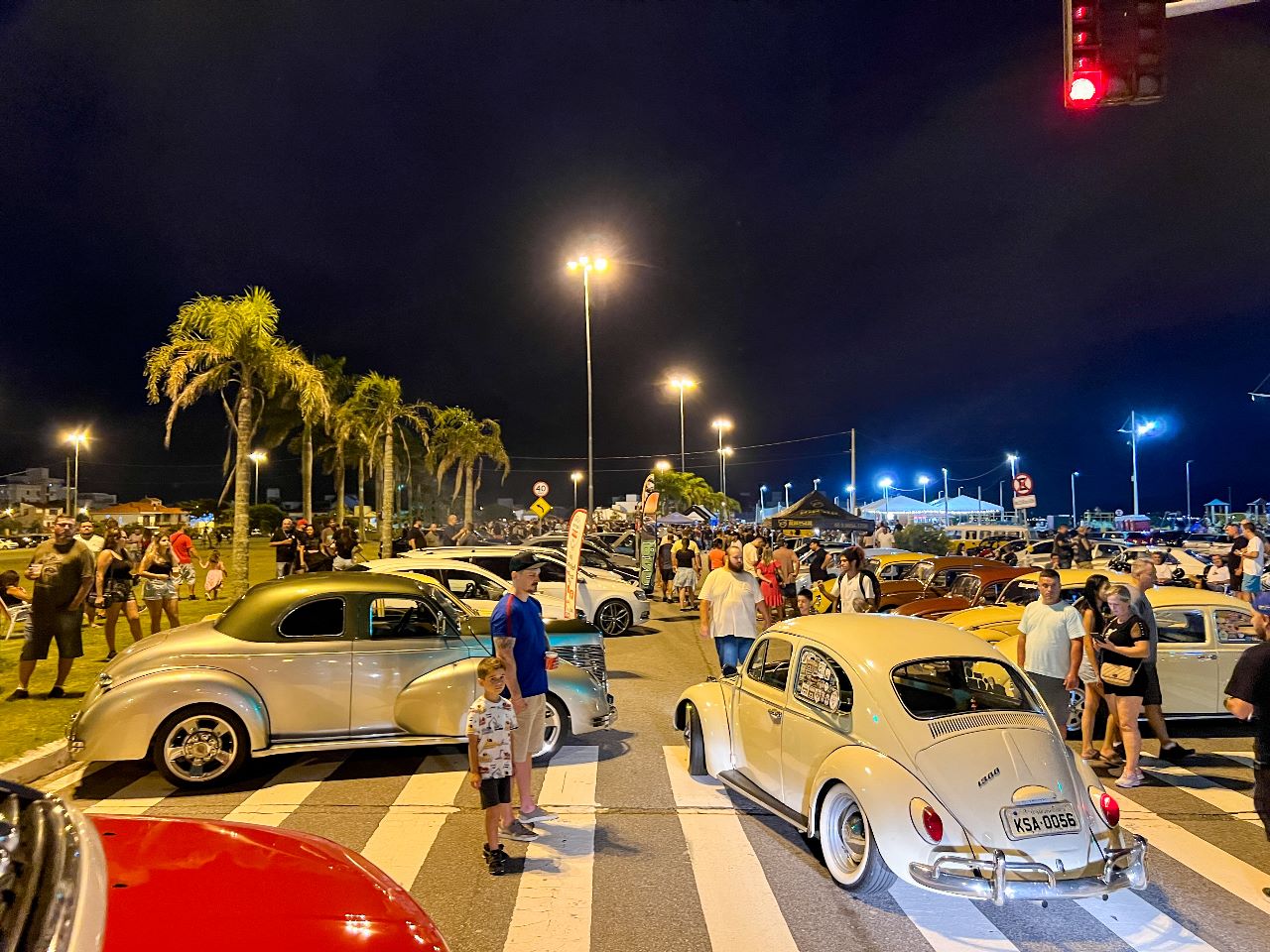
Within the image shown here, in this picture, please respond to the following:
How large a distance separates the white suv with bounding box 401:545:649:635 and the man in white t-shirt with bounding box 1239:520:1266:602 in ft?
38.4

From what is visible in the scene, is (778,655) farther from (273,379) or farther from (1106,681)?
(273,379)

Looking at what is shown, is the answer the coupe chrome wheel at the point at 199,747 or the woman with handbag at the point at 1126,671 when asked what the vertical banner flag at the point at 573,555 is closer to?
the coupe chrome wheel at the point at 199,747

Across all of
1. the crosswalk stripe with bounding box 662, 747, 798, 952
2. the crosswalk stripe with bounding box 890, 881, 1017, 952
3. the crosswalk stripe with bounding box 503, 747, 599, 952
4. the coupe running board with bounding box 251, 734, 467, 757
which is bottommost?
the crosswalk stripe with bounding box 890, 881, 1017, 952

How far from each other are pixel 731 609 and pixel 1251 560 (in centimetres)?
1280

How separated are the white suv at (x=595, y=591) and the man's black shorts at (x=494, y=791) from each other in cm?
976

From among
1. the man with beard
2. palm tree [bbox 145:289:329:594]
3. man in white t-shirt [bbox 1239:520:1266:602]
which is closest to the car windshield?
the man with beard

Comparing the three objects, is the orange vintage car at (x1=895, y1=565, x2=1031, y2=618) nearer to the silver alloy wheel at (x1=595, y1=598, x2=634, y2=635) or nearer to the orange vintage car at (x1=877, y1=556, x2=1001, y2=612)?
the orange vintage car at (x1=877, y1=556, x2=1001, y2=612)

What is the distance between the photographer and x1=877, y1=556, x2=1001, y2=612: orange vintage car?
638 inches

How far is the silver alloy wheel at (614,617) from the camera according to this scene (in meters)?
16.3

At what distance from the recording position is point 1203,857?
5641mm

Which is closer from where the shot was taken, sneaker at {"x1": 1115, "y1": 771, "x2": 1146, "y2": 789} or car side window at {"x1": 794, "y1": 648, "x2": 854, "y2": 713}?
car side window at {"x1": 794, "y1": 648, "x2": 854, "y2": 713}

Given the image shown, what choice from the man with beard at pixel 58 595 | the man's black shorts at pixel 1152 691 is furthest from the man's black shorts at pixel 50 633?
the man's black shorts at pixel 1152 691

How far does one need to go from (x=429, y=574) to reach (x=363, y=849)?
7.38 m

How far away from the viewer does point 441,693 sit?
7.34 meters
